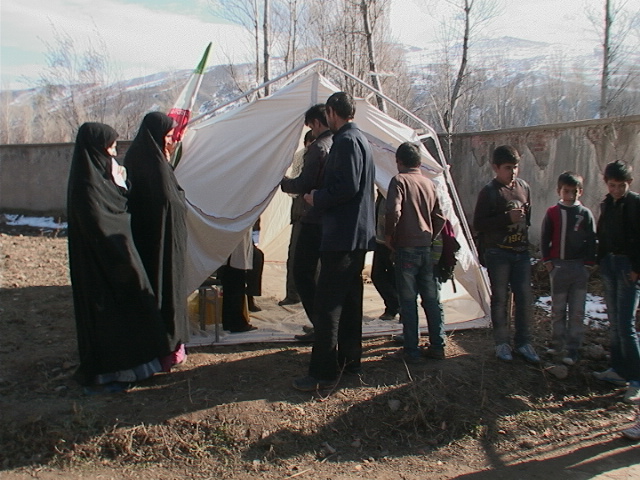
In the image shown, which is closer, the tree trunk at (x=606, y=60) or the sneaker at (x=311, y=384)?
the sneaker at (x=311, y=384)

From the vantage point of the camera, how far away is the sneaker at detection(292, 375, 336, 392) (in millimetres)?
3678

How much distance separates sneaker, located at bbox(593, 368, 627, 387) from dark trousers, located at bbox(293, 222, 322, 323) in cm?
223

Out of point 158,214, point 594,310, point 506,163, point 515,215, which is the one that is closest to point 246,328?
point 158,214

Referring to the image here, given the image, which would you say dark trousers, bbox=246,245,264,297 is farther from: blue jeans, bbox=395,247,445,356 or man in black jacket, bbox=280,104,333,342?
blue jeans, bbox=395,247,445,356

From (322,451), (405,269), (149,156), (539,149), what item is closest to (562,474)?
(322,451)

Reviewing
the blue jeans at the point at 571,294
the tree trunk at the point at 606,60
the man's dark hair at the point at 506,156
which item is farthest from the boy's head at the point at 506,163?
the tree trunk at the point at 606,60

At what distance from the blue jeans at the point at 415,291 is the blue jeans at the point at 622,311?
1200mm

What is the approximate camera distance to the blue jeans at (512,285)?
4223mm

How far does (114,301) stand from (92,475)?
1099mm

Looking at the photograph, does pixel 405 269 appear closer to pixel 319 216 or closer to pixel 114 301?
pixel 319 216

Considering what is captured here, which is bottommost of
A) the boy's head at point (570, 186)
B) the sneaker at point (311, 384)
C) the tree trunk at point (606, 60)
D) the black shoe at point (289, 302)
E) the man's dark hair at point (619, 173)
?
the sneaker at point (311, 384)

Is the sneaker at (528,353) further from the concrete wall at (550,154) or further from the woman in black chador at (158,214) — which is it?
the concrete wall at (550,154)

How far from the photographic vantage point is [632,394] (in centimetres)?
386

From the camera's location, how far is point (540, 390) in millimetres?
3988
